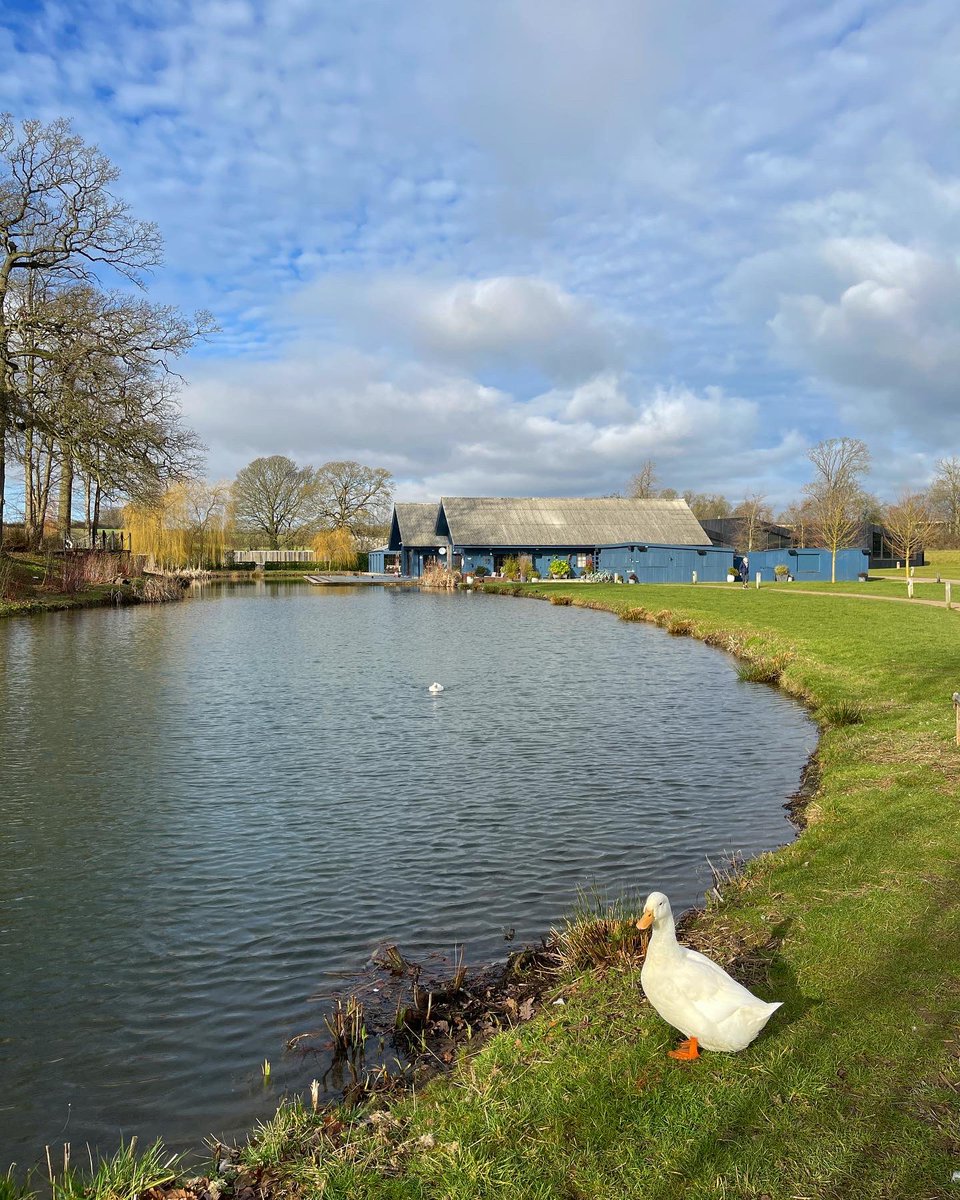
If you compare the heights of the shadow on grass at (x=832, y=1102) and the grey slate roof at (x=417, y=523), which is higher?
the grey slate roof at (x=417, y=523)

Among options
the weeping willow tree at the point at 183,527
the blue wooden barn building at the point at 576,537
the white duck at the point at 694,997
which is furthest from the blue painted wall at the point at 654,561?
the white duck at the point at 694,997

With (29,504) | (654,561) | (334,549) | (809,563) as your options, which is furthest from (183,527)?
(809,563)

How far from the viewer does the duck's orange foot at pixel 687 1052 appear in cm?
437

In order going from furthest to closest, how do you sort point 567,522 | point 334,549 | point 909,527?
point 334,549 < point 567,522 < point 909,527

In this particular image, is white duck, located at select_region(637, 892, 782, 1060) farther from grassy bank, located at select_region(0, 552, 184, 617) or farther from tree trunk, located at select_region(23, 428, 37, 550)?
tree trunk, located at select_region(23, 428, 37, 550)

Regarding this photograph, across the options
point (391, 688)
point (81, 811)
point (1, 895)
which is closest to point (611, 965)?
point (1, 895)

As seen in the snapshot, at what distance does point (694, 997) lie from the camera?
432cm

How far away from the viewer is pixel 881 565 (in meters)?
72.5

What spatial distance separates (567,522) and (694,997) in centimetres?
6563

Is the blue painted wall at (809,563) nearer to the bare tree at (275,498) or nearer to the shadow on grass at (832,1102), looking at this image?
the bare tree at (275,498)

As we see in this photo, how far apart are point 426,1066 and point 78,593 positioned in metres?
38.5

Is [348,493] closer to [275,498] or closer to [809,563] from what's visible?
[275,498]

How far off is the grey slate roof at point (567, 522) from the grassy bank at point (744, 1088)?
5926 cm

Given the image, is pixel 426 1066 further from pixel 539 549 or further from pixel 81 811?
pixel 539 549
